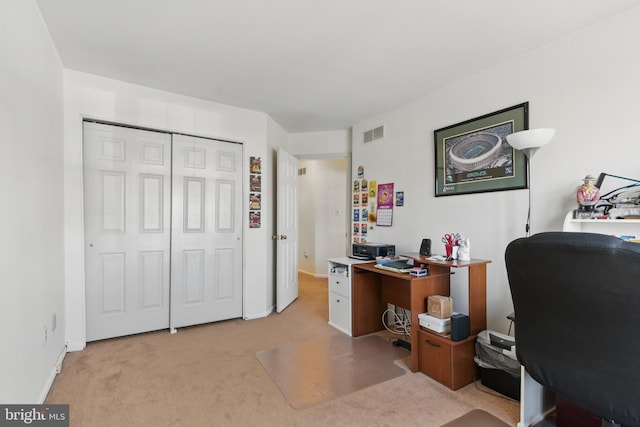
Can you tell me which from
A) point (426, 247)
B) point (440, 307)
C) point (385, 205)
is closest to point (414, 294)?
point (440, 307)

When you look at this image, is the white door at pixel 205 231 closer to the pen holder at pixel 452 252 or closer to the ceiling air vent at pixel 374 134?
the ceiling air vent at pixel 374 134

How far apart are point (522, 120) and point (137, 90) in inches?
132

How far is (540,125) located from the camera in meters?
2.21

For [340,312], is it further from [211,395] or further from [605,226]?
[605,226]

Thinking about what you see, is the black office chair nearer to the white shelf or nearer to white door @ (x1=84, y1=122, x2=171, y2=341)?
the white shelf

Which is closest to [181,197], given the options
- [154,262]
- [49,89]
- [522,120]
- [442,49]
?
[154,262]

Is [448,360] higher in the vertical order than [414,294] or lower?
lower

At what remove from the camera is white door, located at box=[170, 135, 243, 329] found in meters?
3.14

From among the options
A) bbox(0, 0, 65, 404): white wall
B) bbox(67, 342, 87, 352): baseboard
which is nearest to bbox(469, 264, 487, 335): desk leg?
bbox(0, 0, 65, 404): white wall

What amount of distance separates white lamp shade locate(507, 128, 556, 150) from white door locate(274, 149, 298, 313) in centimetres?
247

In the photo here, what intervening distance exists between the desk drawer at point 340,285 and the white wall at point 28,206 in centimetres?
233

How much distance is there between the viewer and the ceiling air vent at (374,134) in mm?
3578

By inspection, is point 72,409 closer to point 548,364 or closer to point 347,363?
point 347,363

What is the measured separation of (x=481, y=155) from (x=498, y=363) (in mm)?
1598
